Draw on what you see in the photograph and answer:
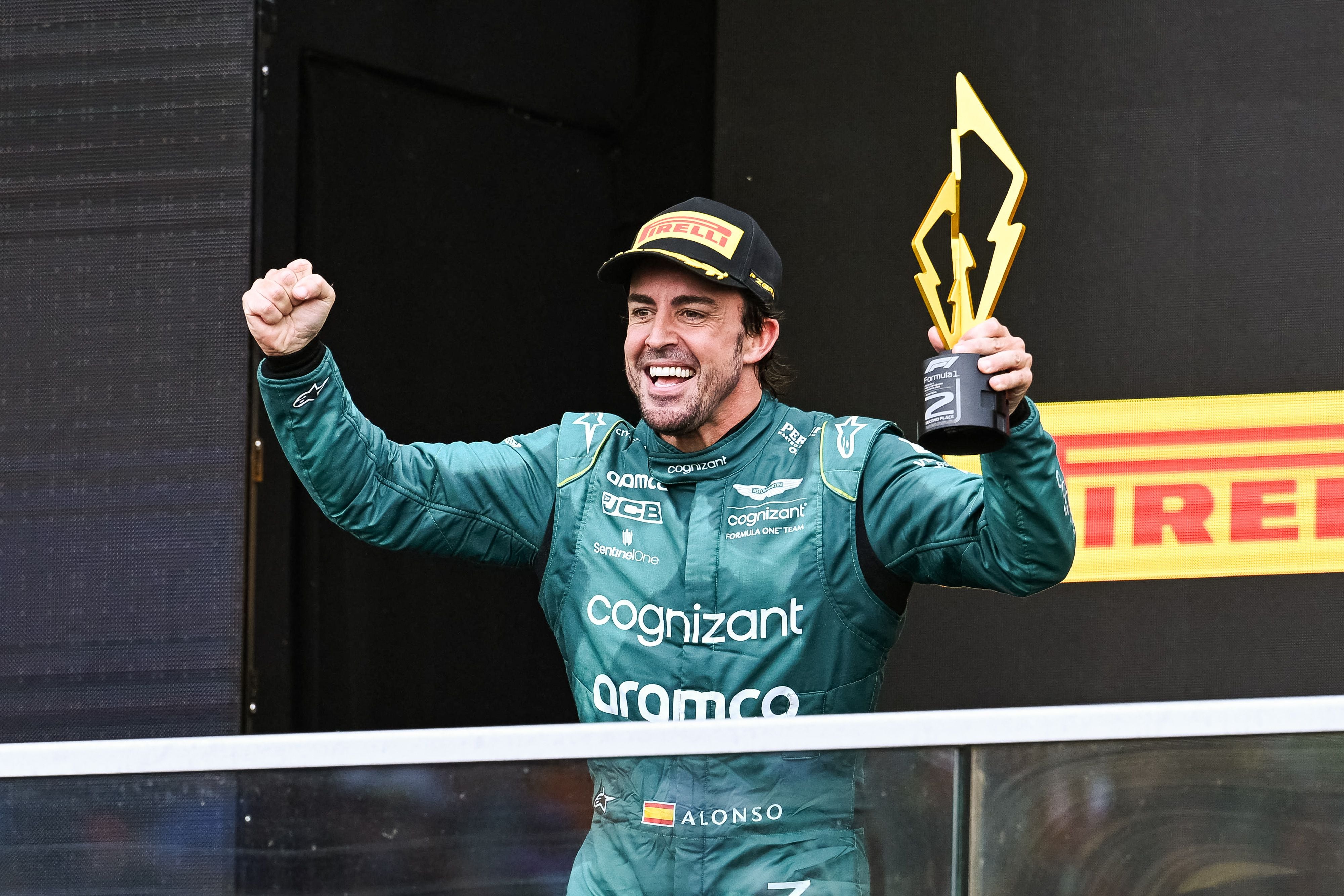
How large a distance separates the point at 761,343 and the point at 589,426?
25 cm

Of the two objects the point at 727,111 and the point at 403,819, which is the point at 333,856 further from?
the point at 727,111

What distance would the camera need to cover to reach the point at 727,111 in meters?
3.20

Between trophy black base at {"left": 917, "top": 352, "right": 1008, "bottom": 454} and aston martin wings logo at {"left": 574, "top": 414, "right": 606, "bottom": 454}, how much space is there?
1.75 ft

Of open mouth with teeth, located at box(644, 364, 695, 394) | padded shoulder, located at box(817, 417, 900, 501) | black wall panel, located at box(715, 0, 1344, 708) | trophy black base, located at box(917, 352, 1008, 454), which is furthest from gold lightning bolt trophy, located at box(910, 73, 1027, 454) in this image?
black wall panel, located at box(715, 0, 1344, 708)

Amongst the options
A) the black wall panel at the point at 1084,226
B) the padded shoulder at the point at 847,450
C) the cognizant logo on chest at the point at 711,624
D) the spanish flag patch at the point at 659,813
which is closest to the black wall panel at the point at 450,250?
the black wall panel at the point at 1084,226

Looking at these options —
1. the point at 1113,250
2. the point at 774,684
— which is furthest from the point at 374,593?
the point at 1113,250

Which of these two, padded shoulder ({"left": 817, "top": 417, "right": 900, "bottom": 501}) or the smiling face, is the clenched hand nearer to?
padded shoulder ({"left": 817, "top": 417, "right": 900, "bottom": 501})

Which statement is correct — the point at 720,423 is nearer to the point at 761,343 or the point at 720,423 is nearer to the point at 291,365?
the point at 761,343

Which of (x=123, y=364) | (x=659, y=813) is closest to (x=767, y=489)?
(x=659, y=813)

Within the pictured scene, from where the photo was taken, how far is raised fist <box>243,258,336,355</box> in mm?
1725

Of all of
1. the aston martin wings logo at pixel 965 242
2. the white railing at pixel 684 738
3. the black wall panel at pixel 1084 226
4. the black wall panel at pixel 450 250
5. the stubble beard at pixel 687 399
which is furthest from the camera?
the black wall panel at pixel 1084 226

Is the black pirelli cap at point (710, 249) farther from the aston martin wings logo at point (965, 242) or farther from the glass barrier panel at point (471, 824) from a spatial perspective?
the glass barrier panel at point (471, 824)

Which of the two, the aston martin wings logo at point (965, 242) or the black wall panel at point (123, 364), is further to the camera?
the black wall panel at point (123, 364)

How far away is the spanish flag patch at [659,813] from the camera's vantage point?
1325 millimetres
